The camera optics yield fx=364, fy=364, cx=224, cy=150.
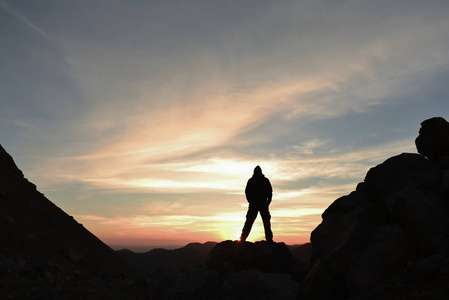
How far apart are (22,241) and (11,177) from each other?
40.7 feet

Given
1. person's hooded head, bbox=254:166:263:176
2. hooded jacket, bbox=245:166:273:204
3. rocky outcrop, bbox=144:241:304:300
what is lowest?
rocky outcrop, bbox=144:241:304:300

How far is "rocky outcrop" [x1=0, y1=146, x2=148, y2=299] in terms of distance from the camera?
1420cm

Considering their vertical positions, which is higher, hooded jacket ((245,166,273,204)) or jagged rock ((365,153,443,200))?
hooded jacket ((245,166,273,204))

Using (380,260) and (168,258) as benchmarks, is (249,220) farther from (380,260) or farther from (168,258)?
(168,258)

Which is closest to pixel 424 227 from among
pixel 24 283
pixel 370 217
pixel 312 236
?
pixel 370 217

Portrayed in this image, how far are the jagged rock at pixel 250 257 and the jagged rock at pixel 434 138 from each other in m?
5.89

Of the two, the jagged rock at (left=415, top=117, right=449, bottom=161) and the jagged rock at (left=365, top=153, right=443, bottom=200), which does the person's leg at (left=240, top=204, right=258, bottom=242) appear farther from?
the jagged rock at (left=415, top=117, right=449, bottom=161)

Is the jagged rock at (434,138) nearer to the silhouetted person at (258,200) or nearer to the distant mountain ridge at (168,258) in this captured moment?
the silhouetted person at (258,200)

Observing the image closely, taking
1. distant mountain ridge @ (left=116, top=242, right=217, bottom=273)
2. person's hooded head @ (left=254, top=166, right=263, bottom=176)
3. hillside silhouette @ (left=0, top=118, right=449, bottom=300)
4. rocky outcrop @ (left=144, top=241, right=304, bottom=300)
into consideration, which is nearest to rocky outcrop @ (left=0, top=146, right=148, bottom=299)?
hillside silhouette @ (left=0, top=118, right=449, bottom=300)

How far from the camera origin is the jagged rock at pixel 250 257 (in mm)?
12586

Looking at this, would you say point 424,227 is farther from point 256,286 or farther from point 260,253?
point 260,253

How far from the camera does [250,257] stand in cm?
1267

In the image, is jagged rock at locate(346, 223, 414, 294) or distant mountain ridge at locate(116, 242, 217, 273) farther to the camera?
distant mountain ridge at locate(116, 242, 217, 273)

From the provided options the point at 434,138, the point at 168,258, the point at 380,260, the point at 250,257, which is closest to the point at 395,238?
the point at 380,260
